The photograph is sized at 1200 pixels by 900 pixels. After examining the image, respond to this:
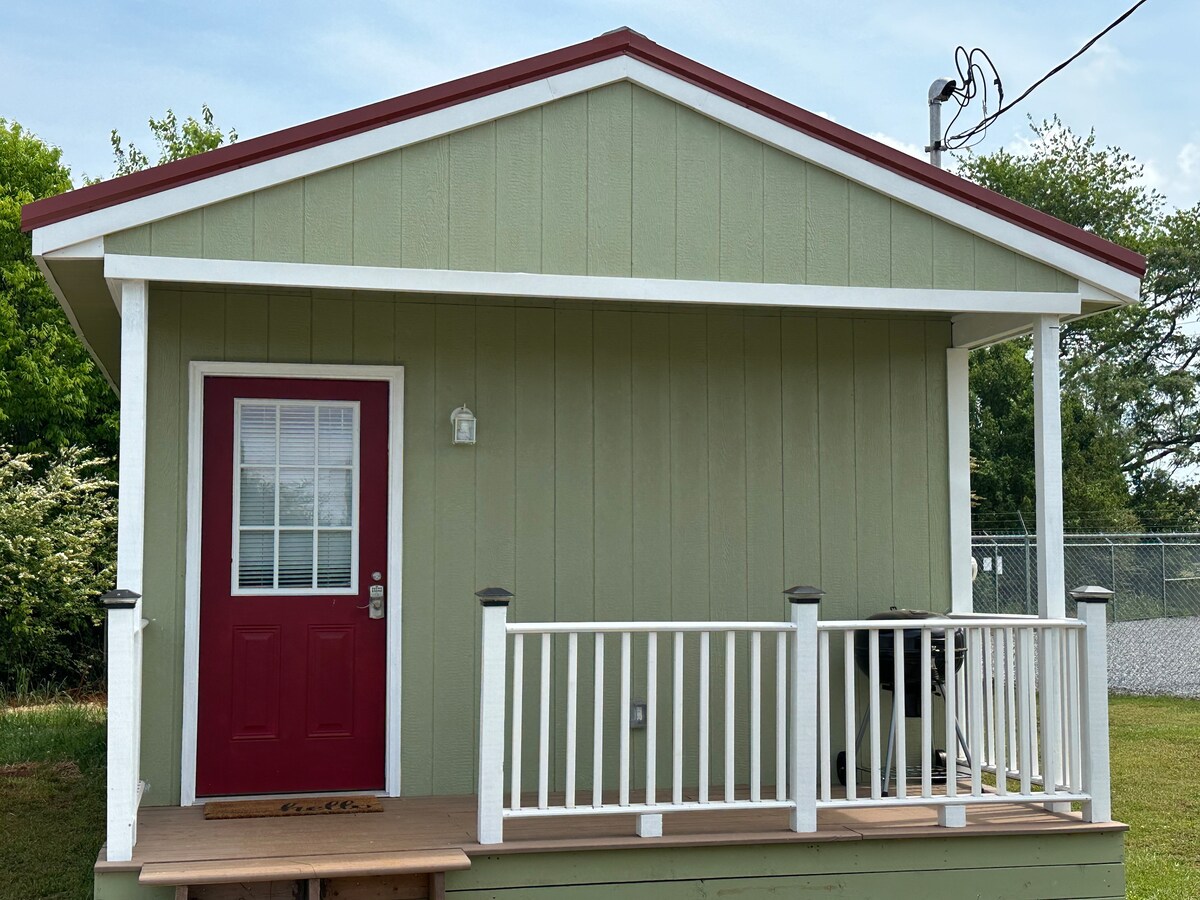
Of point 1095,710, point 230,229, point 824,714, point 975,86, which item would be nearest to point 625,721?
point 824,714

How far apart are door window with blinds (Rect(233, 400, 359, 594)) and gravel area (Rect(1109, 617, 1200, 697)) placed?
31.3 ft

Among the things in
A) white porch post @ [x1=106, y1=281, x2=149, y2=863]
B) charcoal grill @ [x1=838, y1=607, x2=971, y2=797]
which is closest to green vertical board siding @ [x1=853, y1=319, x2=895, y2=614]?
charcoal grill @ [x1=838, y1=607, x2=971, y2=797]

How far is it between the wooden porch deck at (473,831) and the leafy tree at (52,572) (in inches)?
279

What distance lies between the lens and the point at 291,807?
5.18 metres

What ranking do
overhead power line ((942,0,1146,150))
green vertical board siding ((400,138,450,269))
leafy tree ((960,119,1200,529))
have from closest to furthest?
green vertical board siding ((400,138,450,269)) < overhead power line ((942,0,1146,150)) < leafy tree ((960,119,1200,529))

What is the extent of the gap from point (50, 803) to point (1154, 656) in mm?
10654

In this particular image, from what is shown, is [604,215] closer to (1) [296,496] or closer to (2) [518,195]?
(2) [518,195]

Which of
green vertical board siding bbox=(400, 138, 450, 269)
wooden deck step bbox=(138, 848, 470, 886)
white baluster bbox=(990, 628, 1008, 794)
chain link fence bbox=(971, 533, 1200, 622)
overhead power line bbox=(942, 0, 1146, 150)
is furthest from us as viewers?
chain link fence bbox=(971, 533, 1200, 622)

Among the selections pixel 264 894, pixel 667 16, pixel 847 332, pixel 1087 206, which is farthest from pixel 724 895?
pixel 1087 206

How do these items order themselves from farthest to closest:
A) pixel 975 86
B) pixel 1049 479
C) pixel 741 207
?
1. pixel 975 86
2. pixel 1049 479
3. pixel 741 207

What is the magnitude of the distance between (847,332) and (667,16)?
48.5 ft

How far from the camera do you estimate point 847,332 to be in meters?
6.12

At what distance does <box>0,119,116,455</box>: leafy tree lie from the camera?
47.6 feet

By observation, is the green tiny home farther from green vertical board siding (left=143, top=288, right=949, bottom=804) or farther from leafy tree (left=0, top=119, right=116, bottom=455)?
leafy tree (left=0, top=119, right=116, bottom=455)
